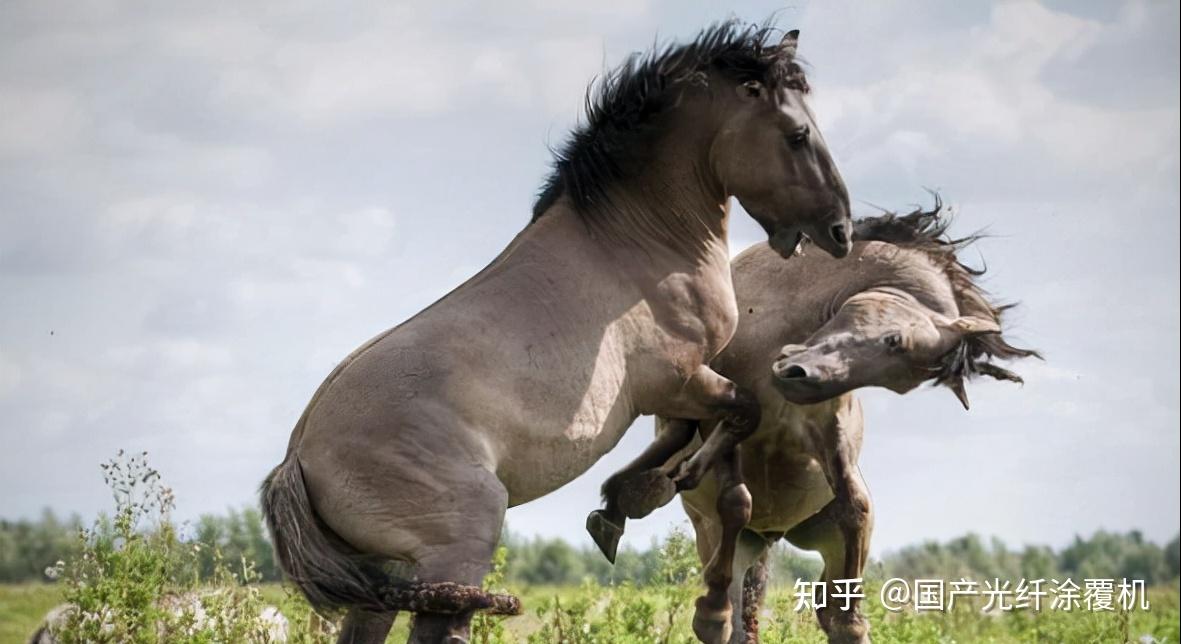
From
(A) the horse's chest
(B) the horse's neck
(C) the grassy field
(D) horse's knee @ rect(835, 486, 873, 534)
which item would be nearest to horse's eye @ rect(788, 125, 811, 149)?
(A) the horse's chest

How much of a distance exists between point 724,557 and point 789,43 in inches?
104

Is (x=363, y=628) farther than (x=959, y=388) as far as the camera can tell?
No

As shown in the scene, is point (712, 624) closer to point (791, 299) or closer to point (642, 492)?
point (642, 492)

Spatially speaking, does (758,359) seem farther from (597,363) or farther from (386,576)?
(386,576)

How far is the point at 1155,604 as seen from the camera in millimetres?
14352

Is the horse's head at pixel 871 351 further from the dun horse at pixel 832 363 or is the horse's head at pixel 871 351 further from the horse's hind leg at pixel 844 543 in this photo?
the horse's hind leg at pixel 844 543

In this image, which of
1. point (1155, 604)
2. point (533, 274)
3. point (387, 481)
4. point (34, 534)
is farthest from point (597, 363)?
point (1155, 604)

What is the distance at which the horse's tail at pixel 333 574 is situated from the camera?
5262 millimetres

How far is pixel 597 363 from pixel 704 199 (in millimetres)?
1119

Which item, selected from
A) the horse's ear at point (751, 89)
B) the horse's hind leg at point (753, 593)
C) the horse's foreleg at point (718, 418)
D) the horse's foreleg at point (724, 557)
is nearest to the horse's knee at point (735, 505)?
the horse's foreleg at point (724, 557)

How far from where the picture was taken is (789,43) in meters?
6.76

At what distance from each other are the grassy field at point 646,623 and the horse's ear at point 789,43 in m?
3.36

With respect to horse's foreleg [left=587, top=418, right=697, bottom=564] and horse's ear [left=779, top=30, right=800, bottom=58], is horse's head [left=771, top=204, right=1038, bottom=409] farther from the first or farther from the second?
horse's ear [left=779, top=30, right=800, bottom=58]

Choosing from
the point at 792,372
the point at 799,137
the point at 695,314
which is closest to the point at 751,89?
the point at 799,137
